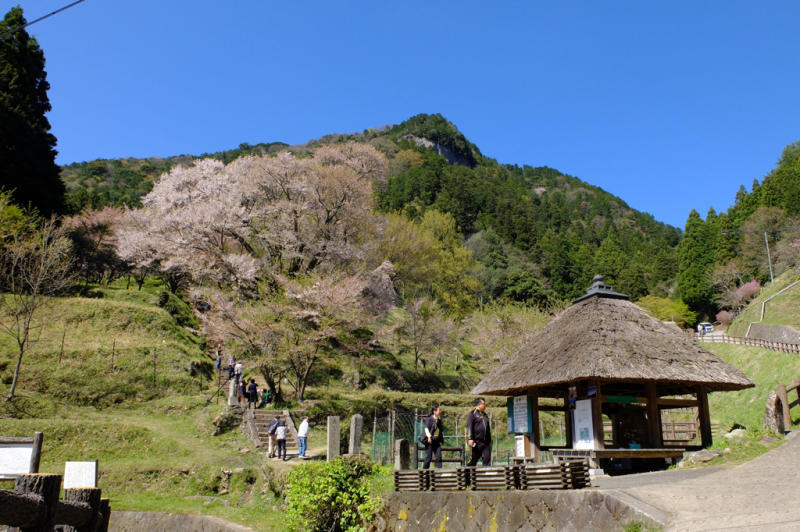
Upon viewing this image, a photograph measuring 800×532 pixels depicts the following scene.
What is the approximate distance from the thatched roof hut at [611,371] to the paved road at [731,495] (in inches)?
95.2

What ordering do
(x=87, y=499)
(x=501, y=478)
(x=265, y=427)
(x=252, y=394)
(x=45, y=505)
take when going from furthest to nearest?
1. (x=252, y=394)
2. (x=265, y=427)
3. (x=501, y=478)
4. (x=87, y=499)
5. (x=45, y=505)

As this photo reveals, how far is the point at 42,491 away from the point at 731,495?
8.29 metres

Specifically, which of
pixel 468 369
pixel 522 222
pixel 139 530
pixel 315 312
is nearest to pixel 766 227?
pixel 522 222

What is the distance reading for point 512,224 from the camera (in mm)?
73250

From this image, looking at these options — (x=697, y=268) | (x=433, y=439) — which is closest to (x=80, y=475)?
(x=433, y=439)

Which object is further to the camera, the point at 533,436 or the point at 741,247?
the point at 741,247

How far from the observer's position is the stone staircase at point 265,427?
59.4 ft

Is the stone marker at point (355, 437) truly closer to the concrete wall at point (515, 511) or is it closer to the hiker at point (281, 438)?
the hiker at point (281, 438)

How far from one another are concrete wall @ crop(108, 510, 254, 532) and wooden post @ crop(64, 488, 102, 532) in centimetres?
835

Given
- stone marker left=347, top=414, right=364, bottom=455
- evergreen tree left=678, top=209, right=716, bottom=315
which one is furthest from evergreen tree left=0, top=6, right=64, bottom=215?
evergreen tree left=678, top=209, right=716, bottom=315

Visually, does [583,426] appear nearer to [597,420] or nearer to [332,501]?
[597,420]

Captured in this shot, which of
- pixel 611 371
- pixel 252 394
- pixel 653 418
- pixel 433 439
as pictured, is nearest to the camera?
pixel 433 439

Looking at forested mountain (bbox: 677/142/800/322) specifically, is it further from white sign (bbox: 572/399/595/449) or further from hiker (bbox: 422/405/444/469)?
hiker (bbox: 422/405/444/469)

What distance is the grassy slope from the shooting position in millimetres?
38062
